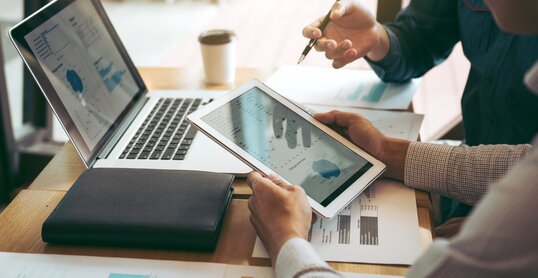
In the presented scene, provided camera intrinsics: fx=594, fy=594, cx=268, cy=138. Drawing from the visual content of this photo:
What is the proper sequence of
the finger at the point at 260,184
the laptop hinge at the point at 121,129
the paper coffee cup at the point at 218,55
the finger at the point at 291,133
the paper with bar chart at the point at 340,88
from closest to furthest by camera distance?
the finger at the point at 260,184
the finger at the point at 291,133
the laptop hinge at the point at 121,129
the paper with bar chart at the point at 340,88
the paper coffee cup at the point at 218,55

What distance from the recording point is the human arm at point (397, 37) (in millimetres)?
1270

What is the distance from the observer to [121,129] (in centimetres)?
120


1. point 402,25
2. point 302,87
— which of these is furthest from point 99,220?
point 402,25

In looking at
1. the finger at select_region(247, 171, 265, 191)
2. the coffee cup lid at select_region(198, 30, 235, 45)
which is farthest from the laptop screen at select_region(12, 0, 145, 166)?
the finger at select_region(247, 171, 265, 191)

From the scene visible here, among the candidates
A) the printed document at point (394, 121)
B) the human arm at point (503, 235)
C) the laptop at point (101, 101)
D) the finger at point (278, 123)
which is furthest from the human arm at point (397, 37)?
the human arm at point (503, 235)

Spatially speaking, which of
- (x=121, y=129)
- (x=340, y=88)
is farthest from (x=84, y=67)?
(x=340, y=88)

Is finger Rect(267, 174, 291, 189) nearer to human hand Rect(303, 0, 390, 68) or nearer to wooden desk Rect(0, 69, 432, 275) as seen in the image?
wooden desk Rect(0, 69, 432, 275)

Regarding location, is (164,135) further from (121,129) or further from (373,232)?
(373,232)

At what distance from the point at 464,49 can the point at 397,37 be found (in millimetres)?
158

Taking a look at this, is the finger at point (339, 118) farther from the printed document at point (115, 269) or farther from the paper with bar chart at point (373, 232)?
the printed document at point (115, 269)

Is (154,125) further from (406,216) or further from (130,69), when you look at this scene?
(406,216)

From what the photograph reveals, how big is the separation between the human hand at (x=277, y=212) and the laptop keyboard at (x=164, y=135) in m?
0.25

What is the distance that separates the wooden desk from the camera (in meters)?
0.86

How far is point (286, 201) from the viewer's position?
879mm
